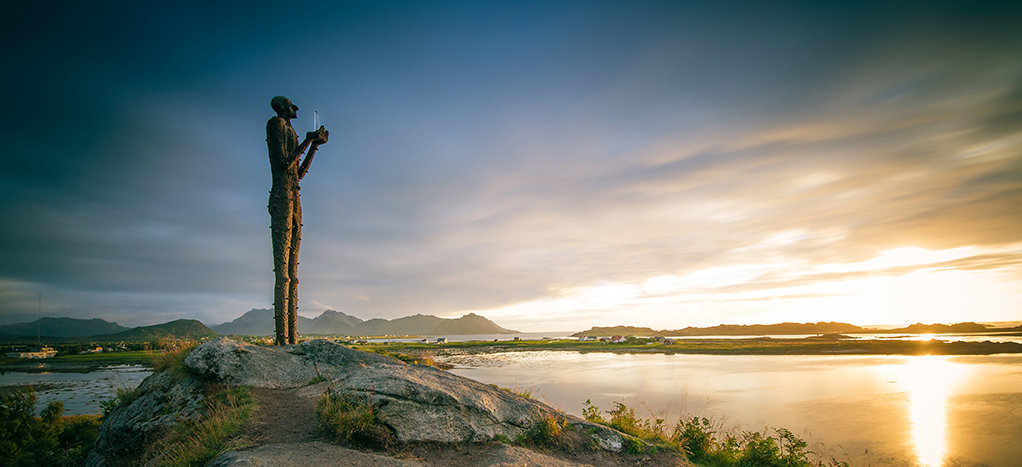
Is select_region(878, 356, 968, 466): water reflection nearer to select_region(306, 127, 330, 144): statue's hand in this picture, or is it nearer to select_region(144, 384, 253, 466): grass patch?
select_region(144, 384, 253, 466): grass patch

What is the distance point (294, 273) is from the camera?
13.8 meters

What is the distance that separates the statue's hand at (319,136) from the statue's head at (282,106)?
120 centimetres

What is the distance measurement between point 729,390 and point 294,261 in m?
28.8

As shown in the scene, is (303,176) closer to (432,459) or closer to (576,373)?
(432,459)

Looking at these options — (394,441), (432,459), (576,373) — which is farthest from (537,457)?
(576,373)

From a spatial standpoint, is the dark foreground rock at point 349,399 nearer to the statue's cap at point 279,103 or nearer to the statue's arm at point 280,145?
the statue's arm at point 280,145

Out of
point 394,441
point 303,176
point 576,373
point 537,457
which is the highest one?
point 303,176

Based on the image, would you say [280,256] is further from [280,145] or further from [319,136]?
[319,136]

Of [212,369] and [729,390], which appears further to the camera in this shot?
[729,390]

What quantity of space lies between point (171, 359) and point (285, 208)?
17.4 ft

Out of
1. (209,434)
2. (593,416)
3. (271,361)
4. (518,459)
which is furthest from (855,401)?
(209,434)

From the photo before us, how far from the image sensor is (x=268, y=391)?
32.4 ft

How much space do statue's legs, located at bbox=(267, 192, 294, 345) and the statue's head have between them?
301 cm

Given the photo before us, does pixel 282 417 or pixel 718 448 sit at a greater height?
pixel 282 417
